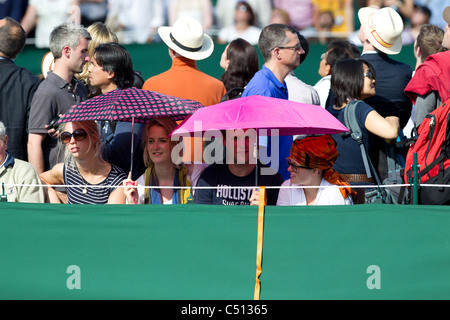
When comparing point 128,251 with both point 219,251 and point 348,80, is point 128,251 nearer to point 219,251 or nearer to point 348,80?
point 219,251

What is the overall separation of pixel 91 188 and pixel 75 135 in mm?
403

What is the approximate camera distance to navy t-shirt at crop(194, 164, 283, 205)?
236 inches

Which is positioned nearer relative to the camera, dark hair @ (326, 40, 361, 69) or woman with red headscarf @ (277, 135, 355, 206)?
woman with red headscarf @ (277, 135, 355, 206)

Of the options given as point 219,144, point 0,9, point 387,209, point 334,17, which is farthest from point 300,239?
point 0,9

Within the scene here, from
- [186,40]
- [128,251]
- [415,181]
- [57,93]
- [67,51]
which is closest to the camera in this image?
[415,181]

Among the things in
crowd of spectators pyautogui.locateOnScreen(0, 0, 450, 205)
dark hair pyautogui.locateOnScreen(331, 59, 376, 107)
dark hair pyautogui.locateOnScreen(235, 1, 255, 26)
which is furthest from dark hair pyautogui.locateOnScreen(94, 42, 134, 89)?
dark hair pyautogui.locateOnScreen(235, 1, 255, 26)

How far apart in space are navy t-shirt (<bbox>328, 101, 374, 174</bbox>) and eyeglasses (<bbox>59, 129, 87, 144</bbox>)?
1.82 metres

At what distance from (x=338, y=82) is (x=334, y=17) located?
469cm

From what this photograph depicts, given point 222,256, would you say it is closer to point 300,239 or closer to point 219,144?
point 300,239

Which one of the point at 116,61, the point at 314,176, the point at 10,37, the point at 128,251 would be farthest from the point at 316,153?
the point at 10,37

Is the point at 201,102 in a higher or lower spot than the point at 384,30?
lower

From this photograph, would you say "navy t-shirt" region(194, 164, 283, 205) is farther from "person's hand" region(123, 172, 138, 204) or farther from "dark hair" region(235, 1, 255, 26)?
"dark hair" region(235, 1, 255, 26)

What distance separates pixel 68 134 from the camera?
640cm

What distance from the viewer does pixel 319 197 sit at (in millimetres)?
5926
